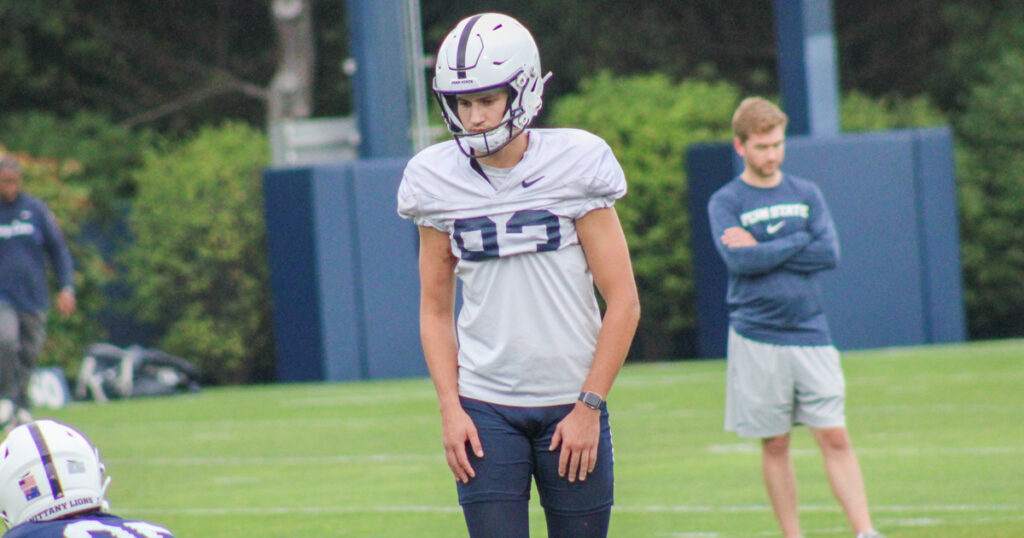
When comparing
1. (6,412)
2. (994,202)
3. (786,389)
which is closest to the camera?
(786,389)

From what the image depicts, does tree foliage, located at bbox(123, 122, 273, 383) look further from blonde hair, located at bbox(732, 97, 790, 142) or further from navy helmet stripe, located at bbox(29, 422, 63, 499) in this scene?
navy helmet stripe, located at bbox(29, 422, 63, 499)

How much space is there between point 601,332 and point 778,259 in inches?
104

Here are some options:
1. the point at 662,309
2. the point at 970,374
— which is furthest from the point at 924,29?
the point at 970,374

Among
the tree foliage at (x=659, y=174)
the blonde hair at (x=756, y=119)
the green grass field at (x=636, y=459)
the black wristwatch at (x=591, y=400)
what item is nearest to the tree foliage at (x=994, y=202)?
the tree foliage at (x=659, y=174)

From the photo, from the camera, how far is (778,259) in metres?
6.88

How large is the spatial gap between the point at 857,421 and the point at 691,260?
7.76 m

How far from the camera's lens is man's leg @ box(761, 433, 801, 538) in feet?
22.6

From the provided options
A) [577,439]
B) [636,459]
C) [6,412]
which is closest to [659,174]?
[6,412]

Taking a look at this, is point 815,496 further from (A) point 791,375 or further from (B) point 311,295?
(B) point 311,295

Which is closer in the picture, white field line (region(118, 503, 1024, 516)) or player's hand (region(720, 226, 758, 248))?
player's hand (region(720, 226, 758, 248))

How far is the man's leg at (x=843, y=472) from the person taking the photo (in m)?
6.87

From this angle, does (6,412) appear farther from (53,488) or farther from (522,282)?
(522,282)

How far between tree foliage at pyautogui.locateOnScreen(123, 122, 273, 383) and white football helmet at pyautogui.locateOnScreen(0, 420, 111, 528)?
15955 millimetres

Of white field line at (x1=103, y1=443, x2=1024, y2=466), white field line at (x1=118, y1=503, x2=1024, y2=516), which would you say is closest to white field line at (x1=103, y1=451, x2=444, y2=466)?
white field line at (x1=103, y1=443, x2=1024, y2=466)
